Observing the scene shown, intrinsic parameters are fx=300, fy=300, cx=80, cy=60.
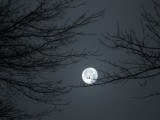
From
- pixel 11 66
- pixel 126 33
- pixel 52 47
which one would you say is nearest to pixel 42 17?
pixel 52 47

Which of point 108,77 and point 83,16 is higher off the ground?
point 83,16

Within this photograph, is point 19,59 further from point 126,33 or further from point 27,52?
point 126,33

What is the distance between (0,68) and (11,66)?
0.65 ft

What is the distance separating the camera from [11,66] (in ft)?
12.7

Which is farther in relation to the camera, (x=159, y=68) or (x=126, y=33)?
(x=126, y=33)

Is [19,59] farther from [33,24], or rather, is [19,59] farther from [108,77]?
[108,77]

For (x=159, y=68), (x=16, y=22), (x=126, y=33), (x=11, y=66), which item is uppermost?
(x=16, y=22)

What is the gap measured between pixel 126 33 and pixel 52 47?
987mm

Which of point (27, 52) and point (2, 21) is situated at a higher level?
point (2, 21)

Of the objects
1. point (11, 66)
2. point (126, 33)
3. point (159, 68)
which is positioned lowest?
point (159, 68)

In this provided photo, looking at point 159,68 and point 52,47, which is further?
point 52,47

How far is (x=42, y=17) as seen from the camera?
391cm

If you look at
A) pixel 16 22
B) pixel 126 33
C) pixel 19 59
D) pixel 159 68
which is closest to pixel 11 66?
pixel 19 59

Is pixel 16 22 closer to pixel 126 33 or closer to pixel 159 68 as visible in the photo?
pixel 126 33
